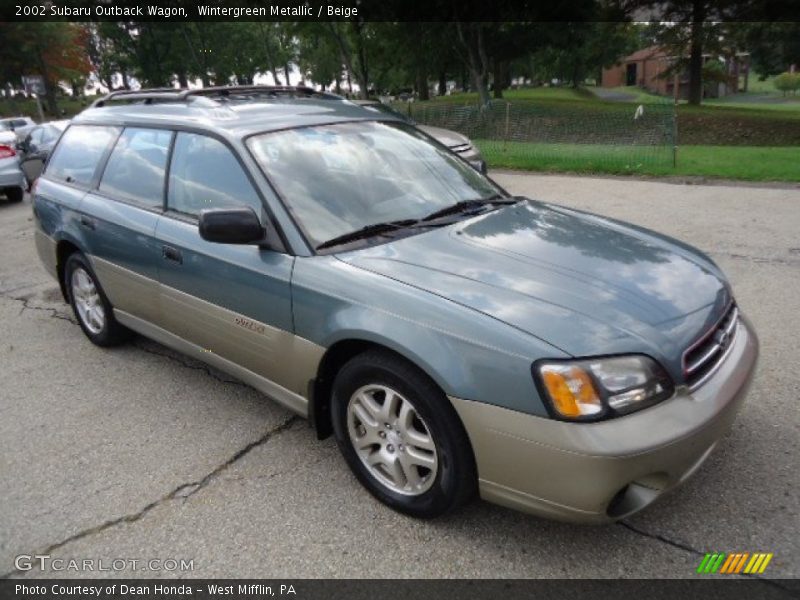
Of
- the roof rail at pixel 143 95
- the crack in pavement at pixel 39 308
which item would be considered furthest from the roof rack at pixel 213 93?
the crack in pavement at pixel 39 308

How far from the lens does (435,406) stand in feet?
7.73

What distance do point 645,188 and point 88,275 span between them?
8532 millimetres

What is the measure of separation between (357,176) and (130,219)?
1482 millimetres

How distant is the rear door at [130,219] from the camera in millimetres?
3646

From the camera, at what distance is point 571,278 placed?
255 cm

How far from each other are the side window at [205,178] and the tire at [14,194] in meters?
11.9

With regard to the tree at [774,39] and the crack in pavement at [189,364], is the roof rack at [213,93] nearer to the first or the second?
the crack in pavement at [189,364]

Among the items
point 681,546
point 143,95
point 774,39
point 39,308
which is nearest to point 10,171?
point 39,308

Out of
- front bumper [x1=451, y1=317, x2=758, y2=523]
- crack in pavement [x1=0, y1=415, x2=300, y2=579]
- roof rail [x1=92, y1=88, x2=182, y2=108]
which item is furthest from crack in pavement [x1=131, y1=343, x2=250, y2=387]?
front bumper [x1=451, y1=317, x2=758, y2=523]

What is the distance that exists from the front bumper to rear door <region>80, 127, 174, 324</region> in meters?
2.27

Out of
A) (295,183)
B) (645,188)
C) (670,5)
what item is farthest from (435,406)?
(670,5)

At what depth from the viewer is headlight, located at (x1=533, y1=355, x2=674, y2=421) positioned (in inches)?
83.3

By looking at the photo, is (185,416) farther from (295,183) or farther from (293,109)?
(293,109)

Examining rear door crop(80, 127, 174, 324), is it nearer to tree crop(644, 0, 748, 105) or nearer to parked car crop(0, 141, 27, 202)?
parked car crop(0, 141, 27, 202)
